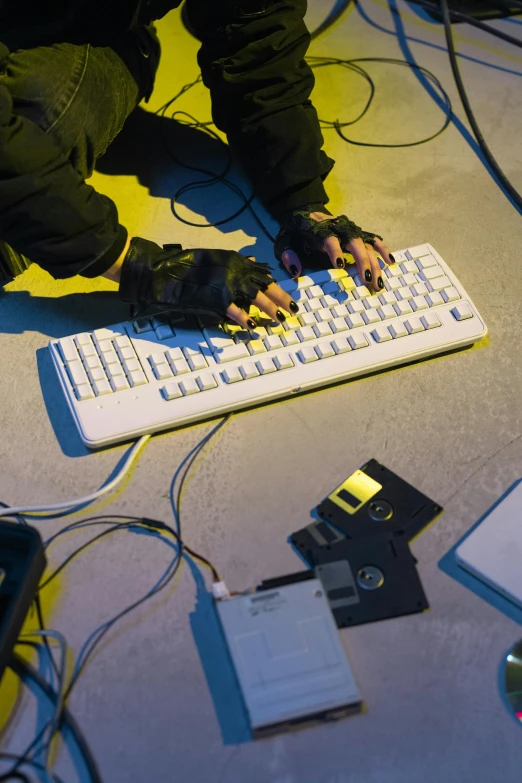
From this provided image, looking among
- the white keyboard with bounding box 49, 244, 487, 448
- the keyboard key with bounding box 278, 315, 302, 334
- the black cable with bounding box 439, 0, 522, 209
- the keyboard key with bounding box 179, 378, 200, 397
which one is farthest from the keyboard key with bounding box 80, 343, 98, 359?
the black cable with bounding box 439, 0, 522, 209

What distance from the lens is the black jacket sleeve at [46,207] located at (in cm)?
70

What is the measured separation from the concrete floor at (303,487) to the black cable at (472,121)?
2cm

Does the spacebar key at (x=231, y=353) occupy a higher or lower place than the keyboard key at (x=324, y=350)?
higher

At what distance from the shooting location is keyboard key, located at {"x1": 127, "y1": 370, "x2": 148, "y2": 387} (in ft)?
2.36

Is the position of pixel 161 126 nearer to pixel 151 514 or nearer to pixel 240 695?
pixel 151 514

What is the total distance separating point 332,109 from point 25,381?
631mm

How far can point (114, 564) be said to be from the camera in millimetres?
643

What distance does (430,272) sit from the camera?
31.9 inches

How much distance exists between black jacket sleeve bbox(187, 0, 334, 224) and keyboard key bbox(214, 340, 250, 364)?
255 mm

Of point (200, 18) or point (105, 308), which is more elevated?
point (200, 18)

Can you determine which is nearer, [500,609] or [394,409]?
[500,609]

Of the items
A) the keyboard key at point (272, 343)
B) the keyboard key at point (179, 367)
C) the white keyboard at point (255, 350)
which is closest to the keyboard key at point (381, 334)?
the white keyboard at point (255, 350)

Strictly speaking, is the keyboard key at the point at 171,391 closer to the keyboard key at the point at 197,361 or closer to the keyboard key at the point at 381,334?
the keyboard key at the point at 197,361

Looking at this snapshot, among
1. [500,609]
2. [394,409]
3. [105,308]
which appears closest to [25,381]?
[105,308]
